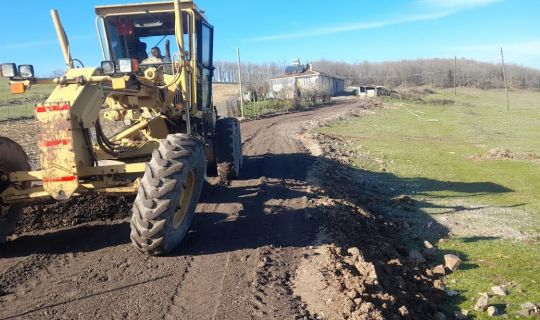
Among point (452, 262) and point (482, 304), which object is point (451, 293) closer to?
point (482, 304)

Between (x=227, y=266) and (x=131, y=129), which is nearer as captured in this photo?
(x=227, y=266)

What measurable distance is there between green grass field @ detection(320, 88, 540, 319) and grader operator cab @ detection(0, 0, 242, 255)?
14.2ft

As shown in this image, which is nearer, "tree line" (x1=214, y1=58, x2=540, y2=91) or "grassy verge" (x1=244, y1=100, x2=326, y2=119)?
"grassy verge" (x1=244, y1=100, x2=326, y2=119)

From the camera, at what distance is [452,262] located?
26.4ft

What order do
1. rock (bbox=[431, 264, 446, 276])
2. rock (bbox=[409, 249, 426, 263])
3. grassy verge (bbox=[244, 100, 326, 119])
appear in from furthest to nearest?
grassy verge (bbox=[244, 100, 326, 119]) → rock (bbox=[409, 249, 426, 263]) → rock (bbox=[431, 264, 446, 276])

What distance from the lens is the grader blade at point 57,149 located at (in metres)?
5.41

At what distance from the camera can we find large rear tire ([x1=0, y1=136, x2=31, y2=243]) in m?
6.14

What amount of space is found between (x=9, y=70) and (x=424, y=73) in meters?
107

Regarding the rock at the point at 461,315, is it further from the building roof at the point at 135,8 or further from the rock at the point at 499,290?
the building roof at the point at 135,8

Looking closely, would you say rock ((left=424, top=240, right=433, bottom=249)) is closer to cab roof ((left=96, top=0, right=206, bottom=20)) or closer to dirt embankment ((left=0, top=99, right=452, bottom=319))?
dirt embankment ((left=0, top=99, right=452, bottom=319))

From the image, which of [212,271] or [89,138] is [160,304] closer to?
[212,271]

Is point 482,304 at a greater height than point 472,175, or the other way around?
point 482,304

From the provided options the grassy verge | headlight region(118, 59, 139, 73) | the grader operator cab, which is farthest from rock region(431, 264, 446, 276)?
the grassy verge

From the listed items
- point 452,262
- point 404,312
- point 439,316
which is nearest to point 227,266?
point 404,312
